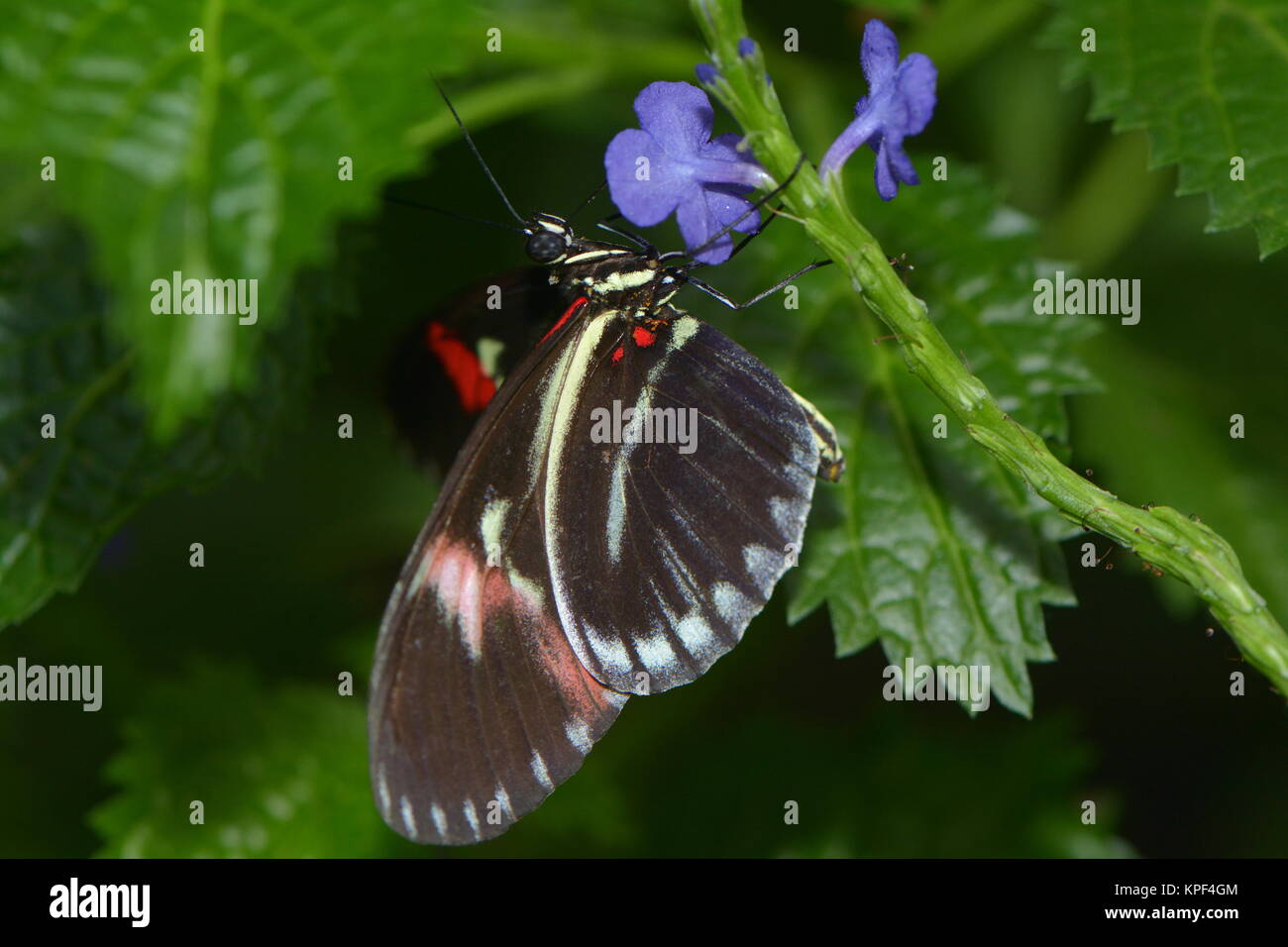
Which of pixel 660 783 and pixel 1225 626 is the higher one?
pixel 1225 626

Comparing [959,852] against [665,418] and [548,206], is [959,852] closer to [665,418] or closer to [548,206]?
[665,418]

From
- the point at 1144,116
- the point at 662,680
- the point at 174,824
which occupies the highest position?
the point at 1144,116

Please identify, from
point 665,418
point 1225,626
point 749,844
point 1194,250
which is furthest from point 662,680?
point 1194,250

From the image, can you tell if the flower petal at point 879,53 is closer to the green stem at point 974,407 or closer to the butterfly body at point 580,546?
the green stem at point 974,407

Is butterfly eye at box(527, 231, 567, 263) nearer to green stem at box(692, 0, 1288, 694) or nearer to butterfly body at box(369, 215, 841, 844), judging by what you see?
butterfly body at box(369, 215, 841, 844)

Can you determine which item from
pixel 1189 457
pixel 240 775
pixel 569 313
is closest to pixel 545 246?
pixel 569 313

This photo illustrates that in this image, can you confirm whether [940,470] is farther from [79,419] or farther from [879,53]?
[79,419]
